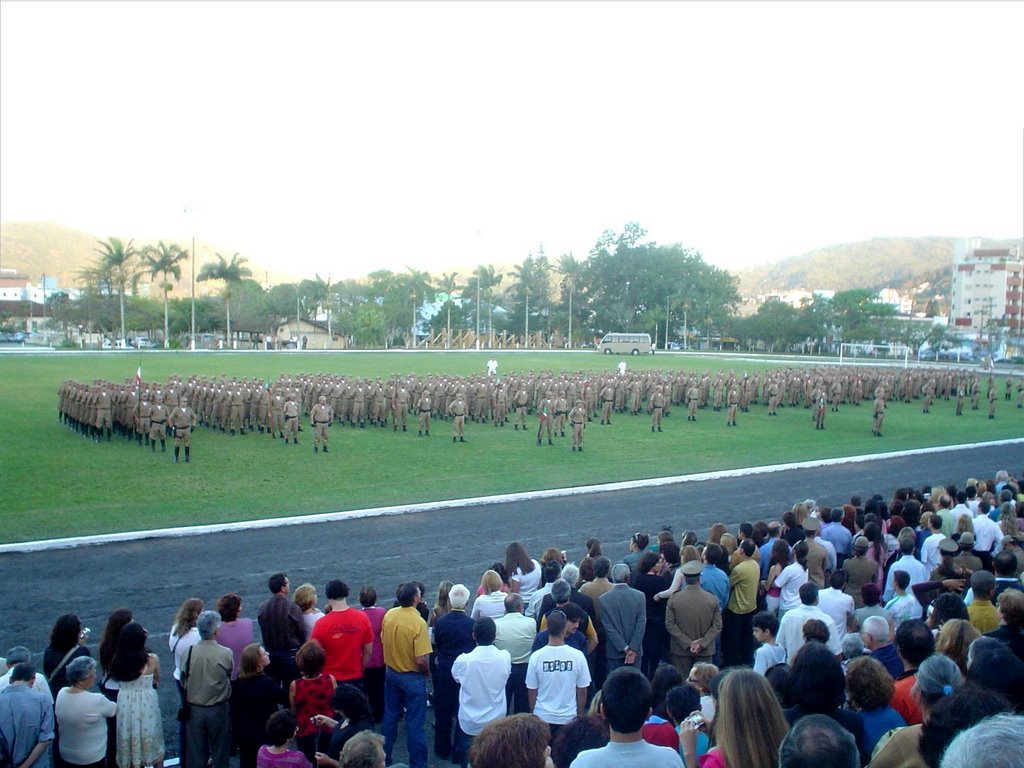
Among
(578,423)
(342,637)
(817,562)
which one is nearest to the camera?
(342,637)

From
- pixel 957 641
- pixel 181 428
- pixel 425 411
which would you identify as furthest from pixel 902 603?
pixel 425 411

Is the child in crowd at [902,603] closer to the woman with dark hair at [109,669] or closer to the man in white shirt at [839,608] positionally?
the man in white shirt at [839,608]

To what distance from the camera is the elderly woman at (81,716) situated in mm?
5293

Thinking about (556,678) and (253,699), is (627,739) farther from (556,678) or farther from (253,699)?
(253,699)

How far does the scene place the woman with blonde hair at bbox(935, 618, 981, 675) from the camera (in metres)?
5.21

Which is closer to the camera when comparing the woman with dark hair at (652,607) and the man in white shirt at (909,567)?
the woman with dark hair at (652,607)

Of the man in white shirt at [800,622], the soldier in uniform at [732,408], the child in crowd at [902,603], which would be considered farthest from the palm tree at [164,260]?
the man in white shirt at [800,622]

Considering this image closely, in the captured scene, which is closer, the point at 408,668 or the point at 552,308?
the point at 408,668

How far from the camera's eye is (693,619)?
23.1ft

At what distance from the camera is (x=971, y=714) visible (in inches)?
132

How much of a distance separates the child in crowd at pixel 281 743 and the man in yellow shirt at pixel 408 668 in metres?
1.78

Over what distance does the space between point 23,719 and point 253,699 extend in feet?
4.49

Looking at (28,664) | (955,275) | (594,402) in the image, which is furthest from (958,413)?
(955,275)

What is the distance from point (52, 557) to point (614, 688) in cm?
1182
